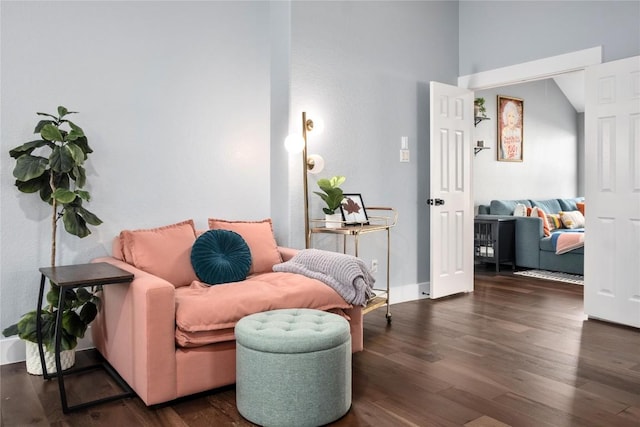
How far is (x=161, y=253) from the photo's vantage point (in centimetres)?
299

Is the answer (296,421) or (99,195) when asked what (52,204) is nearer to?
(99,195)

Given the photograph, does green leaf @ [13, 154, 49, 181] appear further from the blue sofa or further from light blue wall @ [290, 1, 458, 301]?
the blue sofa

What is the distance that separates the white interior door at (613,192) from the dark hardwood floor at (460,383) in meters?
0.22

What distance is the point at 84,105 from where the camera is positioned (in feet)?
10.2

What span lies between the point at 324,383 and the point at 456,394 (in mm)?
745

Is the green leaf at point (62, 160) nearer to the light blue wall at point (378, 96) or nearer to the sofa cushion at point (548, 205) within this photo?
the light blue wall at point (378, 96)

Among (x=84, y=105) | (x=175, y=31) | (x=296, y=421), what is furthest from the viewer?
(x=175, y=31)

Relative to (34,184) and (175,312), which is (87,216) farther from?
(175,312)

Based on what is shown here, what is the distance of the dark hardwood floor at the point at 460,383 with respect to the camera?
222 centimetres

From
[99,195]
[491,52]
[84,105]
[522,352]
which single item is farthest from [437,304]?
[84,105]

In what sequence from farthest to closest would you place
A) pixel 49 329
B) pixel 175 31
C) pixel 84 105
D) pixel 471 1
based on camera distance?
1. pixel 471 1
2. pixel 175 31
3. pixel 84 105
4. pixel 49 329

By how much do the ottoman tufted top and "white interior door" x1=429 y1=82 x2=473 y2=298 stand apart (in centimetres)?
241

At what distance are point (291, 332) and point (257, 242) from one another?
135 centimetres

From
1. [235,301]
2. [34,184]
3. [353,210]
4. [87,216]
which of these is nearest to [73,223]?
[87,216]
